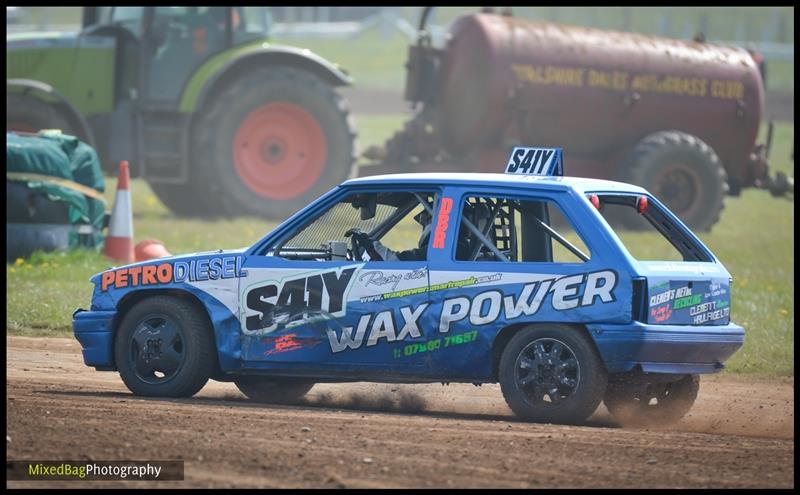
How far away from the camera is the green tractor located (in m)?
19.4

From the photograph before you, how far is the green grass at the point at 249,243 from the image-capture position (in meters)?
12.4

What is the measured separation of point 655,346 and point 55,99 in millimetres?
12537

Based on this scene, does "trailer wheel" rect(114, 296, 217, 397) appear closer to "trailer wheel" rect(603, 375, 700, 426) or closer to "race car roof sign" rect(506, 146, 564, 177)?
"race car roof sign" rect(506, 146, 564, 177)

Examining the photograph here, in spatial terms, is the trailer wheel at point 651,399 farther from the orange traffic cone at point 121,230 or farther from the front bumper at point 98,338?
the orange traffic cone at point 121,230

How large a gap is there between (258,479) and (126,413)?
192 centimetres

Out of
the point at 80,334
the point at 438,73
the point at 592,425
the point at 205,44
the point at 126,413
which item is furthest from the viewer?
the point at 438,73

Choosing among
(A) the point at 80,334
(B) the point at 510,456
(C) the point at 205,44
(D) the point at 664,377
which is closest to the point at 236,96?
(C) the point at 205,44

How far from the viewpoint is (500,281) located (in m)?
8.30

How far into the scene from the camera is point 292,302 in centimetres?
873

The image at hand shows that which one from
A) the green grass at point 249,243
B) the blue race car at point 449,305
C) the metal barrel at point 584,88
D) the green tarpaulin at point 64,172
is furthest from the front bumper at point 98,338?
the metal barrel at point 584,88

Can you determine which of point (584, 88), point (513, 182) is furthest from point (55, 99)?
point (513, 182)

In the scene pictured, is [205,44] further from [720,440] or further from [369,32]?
[369,32]

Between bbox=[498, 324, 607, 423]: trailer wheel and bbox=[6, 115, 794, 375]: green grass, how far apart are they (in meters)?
3.88

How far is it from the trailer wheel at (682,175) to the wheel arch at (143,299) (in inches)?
524
